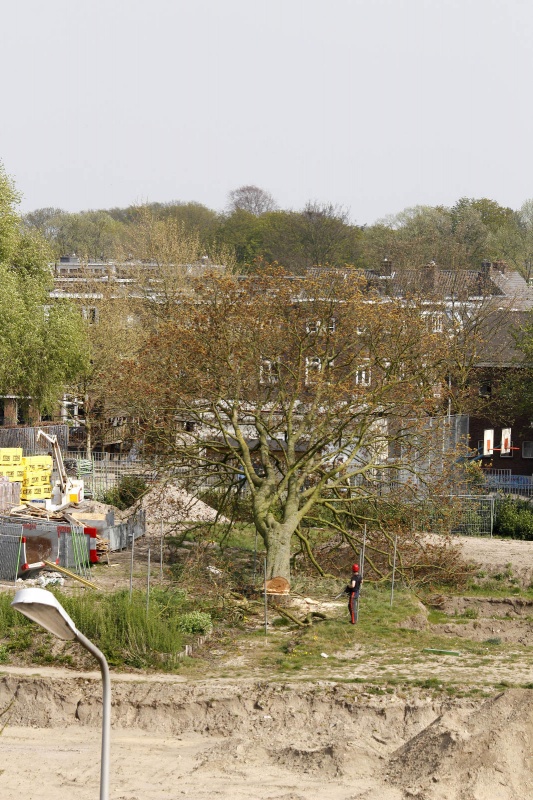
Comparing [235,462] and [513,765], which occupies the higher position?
[235,462]

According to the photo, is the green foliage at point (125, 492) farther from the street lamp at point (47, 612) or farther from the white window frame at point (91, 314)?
the street lamp at point (47, 612)

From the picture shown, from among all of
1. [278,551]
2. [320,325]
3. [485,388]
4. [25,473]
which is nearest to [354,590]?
[278,551]

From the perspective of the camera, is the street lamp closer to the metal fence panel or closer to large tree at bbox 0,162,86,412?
the metal fence panel

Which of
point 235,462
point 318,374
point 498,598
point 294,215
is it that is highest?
point 294,215

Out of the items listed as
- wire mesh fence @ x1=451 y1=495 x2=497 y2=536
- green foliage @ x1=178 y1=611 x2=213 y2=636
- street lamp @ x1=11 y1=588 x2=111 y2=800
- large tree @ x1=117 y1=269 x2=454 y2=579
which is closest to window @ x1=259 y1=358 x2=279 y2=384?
large tree @ x1=117 y1=269 x2=454 y2=579

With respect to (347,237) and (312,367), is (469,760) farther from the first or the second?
(347,237)

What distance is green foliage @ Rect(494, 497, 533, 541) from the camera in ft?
125

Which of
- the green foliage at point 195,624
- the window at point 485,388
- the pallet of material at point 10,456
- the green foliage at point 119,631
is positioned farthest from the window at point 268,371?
the window at point 485,388

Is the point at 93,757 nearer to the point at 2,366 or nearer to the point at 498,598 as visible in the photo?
the point at 498,598

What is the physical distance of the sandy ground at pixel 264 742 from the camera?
16.4 metres

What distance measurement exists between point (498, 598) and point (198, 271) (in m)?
37.5

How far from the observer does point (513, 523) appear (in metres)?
38.2

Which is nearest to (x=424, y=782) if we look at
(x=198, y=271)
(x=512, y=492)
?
(x=512, y=492)

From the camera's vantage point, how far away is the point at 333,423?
29281 mm
